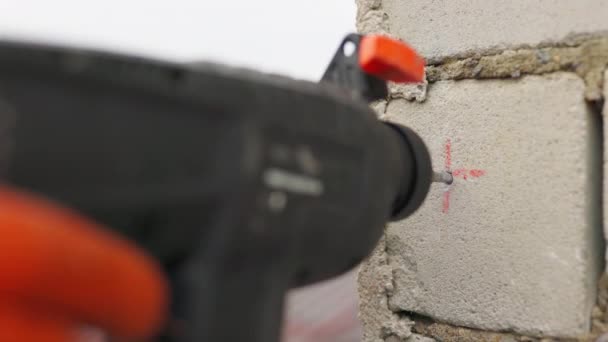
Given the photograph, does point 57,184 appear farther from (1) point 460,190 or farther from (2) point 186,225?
(1) point 460,190

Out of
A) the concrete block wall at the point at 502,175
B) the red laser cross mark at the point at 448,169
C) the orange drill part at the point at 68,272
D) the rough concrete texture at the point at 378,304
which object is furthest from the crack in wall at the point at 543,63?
the orange drill part at the point at 68,272

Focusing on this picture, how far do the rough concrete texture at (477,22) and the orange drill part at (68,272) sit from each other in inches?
25.8

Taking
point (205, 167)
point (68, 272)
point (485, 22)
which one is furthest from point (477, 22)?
point (68, 272)

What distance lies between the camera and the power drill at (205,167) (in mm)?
469

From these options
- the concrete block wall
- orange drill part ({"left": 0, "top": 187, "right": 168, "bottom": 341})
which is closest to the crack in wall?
the concrete block wall

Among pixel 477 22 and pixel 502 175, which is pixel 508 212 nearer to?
pixel 502 175

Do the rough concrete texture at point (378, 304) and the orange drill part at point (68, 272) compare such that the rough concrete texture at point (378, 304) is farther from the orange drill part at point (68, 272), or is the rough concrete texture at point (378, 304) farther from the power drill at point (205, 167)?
the orange drill part at point (68, 272)

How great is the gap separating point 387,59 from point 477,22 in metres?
0.29

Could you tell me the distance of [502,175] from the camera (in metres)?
0.95

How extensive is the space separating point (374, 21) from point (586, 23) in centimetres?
34

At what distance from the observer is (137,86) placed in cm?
50

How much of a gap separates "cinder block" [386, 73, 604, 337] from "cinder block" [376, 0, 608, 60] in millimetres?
59

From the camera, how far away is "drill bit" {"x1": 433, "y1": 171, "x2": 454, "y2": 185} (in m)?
0.99

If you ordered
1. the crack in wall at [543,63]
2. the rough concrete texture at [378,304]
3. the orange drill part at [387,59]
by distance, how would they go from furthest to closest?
1. the rough concrete texture at [378,304]
2. the crack in wall at [543,63]
3. the orange drill part at [387,59]
